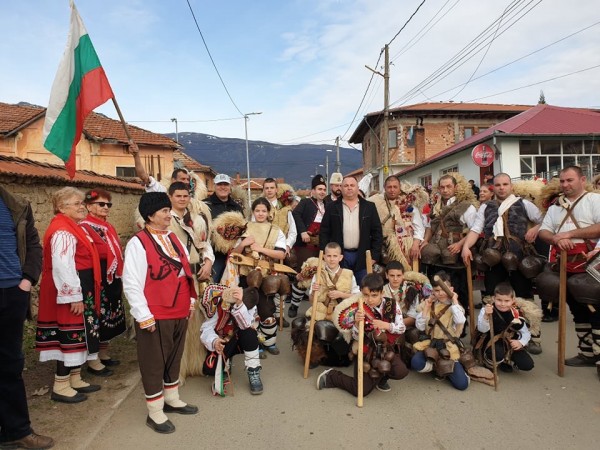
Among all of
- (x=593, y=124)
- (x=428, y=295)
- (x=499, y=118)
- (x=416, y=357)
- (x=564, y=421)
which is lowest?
(x=564, y=421)

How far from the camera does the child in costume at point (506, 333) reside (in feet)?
13.3

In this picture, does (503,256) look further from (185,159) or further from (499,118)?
(499,118)

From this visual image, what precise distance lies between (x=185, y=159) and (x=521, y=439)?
31.5 meters

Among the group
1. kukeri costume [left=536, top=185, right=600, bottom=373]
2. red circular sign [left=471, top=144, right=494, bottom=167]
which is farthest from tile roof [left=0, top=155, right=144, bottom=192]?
red circular sign [left=471, top=144, right=494, bottom=167]

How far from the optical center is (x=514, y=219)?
4883mm

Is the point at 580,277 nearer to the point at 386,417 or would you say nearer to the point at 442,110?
the point at 386,417

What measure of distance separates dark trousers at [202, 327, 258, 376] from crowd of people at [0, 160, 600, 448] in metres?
0.01

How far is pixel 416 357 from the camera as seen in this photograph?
4035 mm

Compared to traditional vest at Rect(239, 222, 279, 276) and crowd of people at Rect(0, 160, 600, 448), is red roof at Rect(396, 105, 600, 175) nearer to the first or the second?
crowd of people at Rect(0, 160, 600, 448)

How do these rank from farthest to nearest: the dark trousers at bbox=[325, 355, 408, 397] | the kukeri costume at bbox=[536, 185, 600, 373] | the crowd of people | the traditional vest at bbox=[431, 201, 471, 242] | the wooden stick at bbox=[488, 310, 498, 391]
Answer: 1. the traditional vest at bbox=[431, 201, 471, 242]
2. the kukeri costume at bbox=[536, 185, 600, 373]
3. the wooden stick at bbox=[488, 310, 498, 391]
4. the dark trousers at bbox=[325, 355, 408, 397]
5. the crowd of people

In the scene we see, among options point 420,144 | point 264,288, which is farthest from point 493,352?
point 420,144

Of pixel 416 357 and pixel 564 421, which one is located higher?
pixel 416 357

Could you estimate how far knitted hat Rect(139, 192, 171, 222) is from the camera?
3.20 meters

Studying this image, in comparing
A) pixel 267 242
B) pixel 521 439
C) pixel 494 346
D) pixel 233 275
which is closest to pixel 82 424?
pixel 233 275
